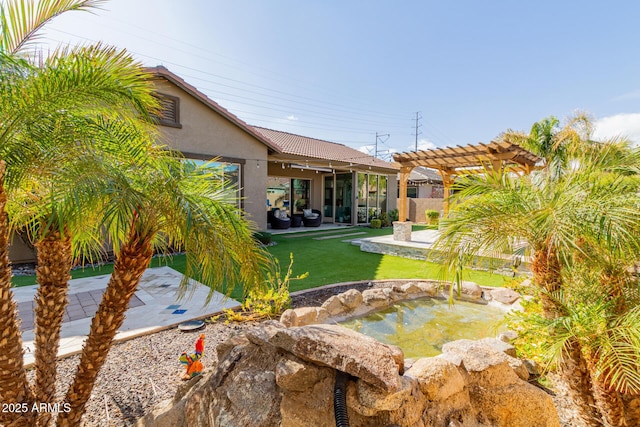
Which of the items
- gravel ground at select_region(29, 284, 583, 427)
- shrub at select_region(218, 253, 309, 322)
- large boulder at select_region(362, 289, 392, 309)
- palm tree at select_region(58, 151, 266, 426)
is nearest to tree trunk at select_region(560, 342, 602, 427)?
gravel ground at select_region(29, 284, 583, 427)

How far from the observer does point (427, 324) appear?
17.1 ft

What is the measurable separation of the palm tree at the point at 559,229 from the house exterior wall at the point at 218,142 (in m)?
8.14

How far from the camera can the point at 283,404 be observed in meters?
2.00

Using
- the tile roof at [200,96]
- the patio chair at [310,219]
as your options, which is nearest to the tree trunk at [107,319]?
the tile roof at [200,96]

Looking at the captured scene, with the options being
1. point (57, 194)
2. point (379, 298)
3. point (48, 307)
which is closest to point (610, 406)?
point (379, 298)

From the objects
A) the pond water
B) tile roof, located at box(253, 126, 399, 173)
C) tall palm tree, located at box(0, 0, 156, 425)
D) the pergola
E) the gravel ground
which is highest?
tile roof, located at box(253, 126, 399, 173)

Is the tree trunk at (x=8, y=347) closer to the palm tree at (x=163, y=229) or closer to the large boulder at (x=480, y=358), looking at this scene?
the palm tree at (x=163, y=229)

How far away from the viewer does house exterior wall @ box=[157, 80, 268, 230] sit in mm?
10438

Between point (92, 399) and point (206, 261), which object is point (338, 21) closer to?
point (206, 261)

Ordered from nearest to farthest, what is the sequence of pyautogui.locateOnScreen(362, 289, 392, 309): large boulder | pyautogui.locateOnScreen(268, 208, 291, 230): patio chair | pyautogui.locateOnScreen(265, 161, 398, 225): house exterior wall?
pyautogui.locateOnScreen(362, 289, 392, 309): large boulder, pyautogui.locateOnScreen(268, 208, 291, 230): patio chair, pyautogui.locateOnScreen(265, 161, 398, 225): house exterior wall

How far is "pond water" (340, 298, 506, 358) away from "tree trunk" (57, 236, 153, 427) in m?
3.67

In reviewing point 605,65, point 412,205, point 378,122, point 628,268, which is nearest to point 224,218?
point 628,268

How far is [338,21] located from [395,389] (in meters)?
12.5

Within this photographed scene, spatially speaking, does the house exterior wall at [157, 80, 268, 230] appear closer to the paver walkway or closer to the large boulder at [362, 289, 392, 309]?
the paver walkway
